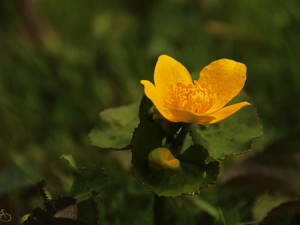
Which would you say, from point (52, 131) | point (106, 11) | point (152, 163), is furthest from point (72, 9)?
point (152, 163)

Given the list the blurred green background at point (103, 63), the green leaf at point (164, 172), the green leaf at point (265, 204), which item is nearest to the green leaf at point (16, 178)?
the blurred green background at point (103, 63)

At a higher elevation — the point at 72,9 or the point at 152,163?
the point at 152,163

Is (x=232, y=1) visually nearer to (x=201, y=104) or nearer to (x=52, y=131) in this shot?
(x=52, y=131)

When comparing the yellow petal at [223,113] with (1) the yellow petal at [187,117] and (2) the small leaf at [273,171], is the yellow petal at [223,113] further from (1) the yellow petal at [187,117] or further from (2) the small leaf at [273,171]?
(2) the small leaf at [273,171]

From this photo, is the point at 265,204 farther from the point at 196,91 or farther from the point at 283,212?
the point at 196,91

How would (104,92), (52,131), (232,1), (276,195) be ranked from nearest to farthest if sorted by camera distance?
(276,195), (52,131), (104,92), (232,1)

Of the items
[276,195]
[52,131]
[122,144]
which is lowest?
[52,131]

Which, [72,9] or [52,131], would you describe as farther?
[72,9]

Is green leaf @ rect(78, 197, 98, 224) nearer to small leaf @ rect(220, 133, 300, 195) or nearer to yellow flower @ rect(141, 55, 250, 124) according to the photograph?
yellow flower @ rect(141, 55, 250, 124)
